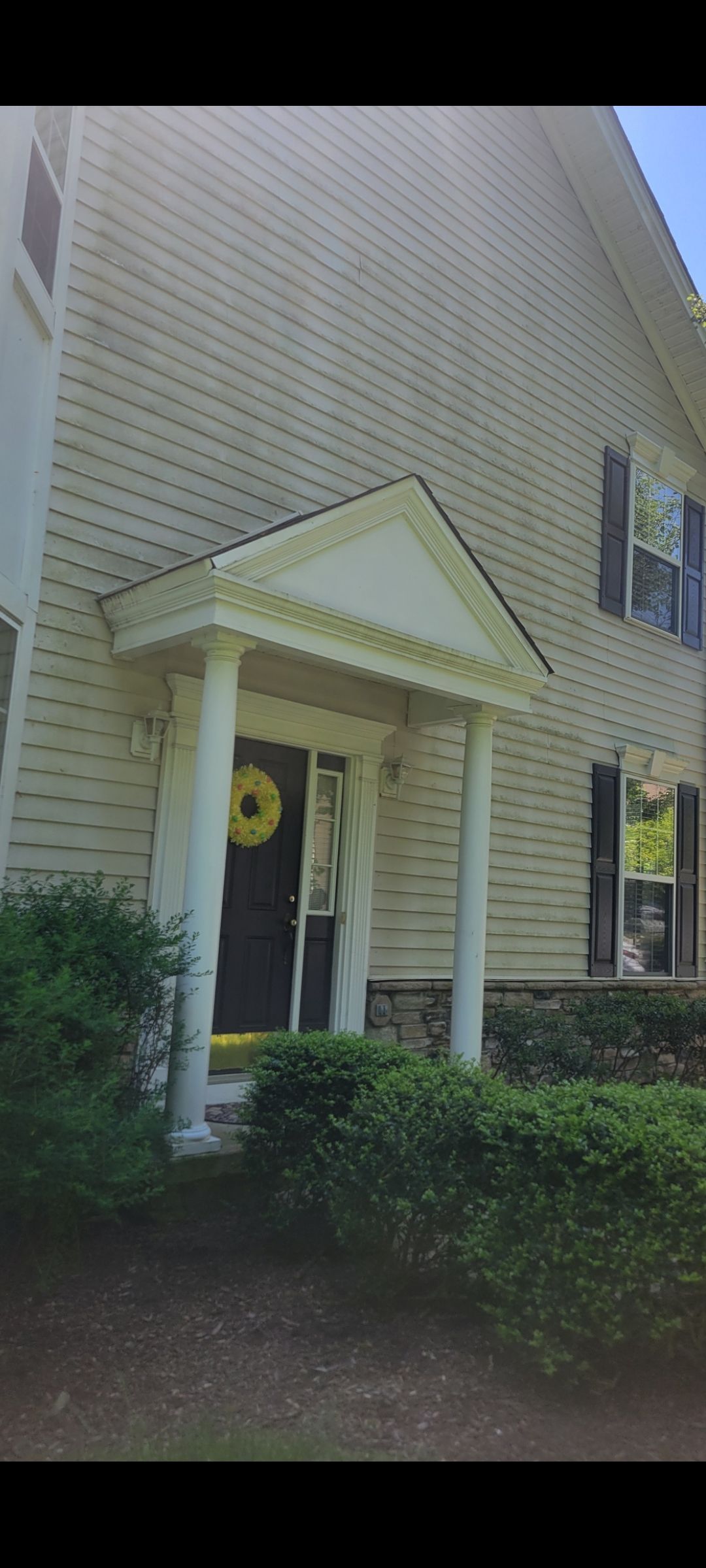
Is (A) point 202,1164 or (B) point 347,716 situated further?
(B) point 347,716

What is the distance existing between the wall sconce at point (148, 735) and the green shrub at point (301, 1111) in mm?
1790

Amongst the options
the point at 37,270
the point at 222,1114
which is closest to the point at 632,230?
the point at 37,270

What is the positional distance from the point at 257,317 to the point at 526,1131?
16.8ft

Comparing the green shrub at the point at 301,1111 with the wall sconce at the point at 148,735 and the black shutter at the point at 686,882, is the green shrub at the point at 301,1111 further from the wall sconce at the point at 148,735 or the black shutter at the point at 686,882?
the black shutter at the point at 686,882

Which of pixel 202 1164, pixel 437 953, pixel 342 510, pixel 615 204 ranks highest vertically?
pixel 615 204

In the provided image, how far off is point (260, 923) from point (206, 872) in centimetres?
154

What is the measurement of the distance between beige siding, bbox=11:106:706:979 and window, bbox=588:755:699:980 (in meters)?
0.23

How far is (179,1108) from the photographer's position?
179 inches

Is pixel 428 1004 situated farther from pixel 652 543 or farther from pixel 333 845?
pixel 652 543

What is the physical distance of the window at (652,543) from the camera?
9.33 meters

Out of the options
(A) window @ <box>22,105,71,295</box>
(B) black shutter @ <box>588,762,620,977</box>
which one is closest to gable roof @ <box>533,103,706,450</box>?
(B) black shutter @ <box>588,762,620,977</box>

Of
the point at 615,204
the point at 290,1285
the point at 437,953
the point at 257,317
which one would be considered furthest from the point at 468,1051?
the point at 615,204
